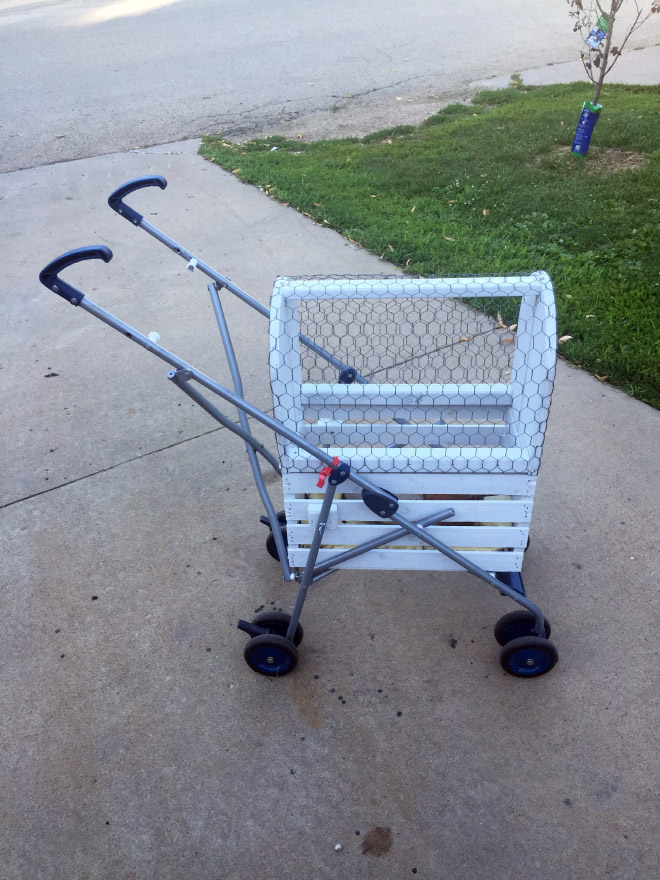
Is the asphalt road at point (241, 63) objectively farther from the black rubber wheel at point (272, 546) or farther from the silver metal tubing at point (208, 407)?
the silver metal tubing at point (208, 407)

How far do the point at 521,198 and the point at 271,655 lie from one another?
4258 mm

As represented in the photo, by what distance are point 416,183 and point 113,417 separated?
3410 mm

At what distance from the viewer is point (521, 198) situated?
5.45 m

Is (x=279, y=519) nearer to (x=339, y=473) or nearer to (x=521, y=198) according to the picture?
(x=339, y=473)

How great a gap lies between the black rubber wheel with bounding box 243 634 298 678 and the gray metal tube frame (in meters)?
0.57

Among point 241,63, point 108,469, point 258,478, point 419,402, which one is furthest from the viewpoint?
point 241,63

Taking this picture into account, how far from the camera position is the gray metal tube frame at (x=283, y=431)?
6.42 feet

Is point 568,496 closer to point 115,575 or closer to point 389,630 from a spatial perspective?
point 389,630

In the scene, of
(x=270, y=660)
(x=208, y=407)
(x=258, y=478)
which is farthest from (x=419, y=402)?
(x=270, y=660)

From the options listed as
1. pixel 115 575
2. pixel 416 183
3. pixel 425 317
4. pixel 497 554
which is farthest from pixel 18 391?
pixel 416 183

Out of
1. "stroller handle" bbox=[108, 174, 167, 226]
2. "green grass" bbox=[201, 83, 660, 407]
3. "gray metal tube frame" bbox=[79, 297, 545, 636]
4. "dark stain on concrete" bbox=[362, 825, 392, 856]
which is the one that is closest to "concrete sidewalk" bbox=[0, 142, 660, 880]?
"dark stain on concrete" bbox=[362, 825, 392, 856]

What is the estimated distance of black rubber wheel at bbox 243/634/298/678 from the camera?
237 centimetres

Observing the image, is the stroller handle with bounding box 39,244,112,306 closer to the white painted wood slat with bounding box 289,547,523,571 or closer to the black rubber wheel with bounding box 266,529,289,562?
the white painted wood slat with bounding box 289,547,523,571

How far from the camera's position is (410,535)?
232 cm
